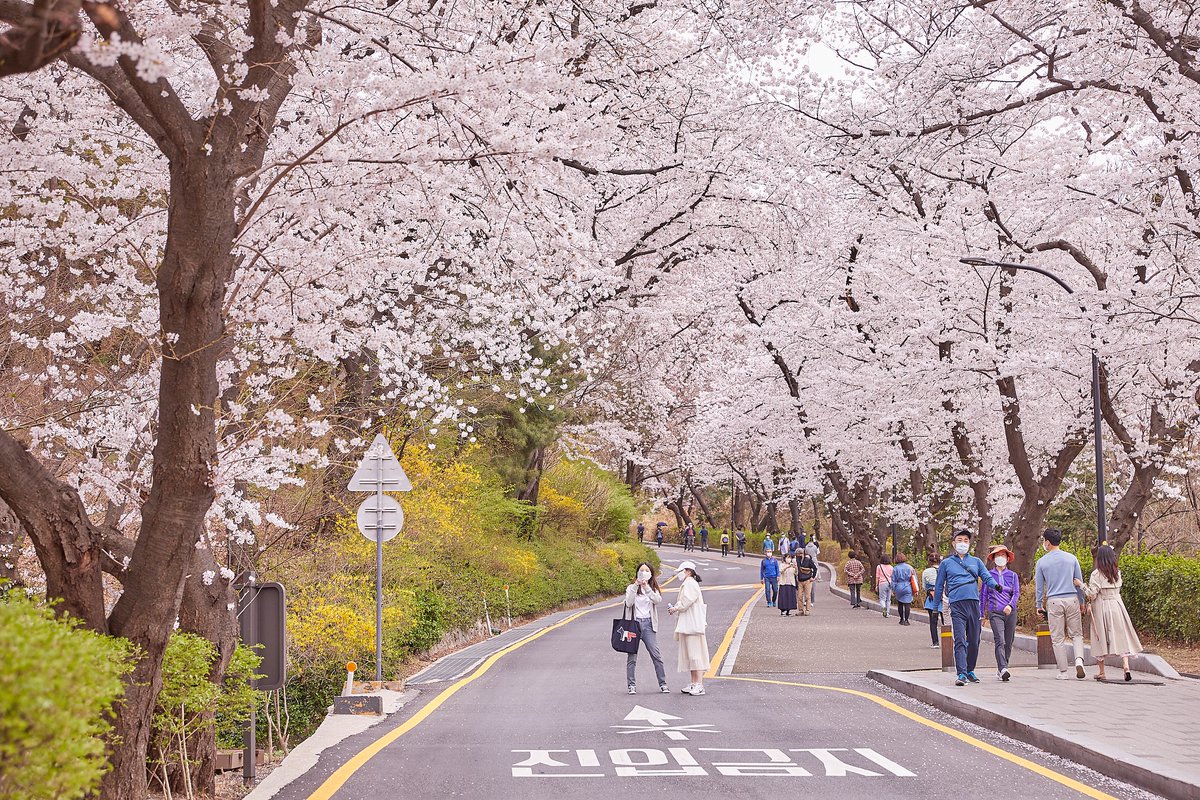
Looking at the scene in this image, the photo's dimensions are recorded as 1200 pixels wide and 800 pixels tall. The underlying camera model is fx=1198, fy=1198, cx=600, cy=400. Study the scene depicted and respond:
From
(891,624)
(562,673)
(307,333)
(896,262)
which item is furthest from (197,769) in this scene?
(896,262)

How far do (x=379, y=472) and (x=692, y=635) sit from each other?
14.5ft

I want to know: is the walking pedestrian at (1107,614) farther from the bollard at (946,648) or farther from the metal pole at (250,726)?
the metal pole at (250,726)

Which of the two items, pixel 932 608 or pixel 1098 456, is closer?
pixel 1098 456

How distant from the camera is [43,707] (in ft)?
12.4

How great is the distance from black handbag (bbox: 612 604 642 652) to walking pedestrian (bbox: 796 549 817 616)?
16903 millimetres

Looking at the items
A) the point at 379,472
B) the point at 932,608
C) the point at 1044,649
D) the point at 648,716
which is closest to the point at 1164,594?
the point at 932,608

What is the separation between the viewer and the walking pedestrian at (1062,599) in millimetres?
14961

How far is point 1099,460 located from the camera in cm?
1991

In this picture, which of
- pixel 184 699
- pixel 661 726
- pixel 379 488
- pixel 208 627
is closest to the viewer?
pixel 184 699

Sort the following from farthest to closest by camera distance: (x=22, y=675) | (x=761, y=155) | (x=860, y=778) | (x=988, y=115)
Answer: (x=761, y=155)
(x=988, y=115)
(x=860, y=778)
(x=22, y=675)

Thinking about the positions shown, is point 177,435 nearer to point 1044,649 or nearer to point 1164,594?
point 1044,649

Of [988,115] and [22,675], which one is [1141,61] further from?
[22,675]

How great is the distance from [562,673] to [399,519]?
4579mm

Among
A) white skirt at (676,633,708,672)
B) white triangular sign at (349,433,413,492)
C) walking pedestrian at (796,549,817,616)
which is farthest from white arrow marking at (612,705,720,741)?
walking pedestrian at (796,549,817,616)
